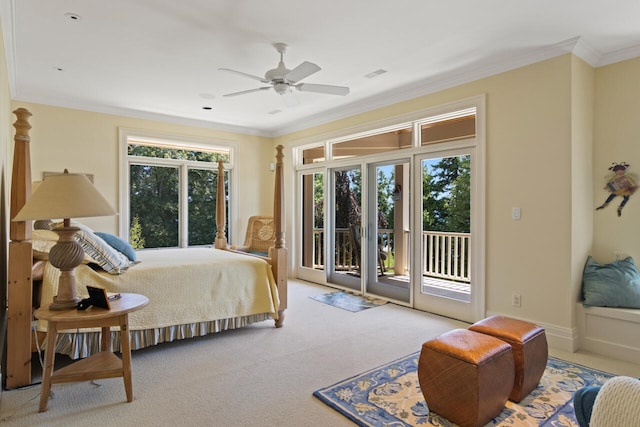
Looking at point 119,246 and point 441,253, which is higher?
point 119,246

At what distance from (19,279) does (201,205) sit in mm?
3924

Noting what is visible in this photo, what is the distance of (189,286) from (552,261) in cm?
324

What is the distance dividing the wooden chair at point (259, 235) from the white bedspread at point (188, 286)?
6.55 feet

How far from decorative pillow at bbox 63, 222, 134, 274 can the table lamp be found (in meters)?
0.42

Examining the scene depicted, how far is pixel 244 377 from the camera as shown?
9.05 ft

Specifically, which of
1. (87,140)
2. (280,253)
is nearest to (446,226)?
(280,253)

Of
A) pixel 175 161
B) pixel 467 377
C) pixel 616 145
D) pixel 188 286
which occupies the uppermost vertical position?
pixel 175 161

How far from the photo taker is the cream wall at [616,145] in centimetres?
335

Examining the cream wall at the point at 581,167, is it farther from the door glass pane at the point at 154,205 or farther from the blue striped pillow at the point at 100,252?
the door glass pane at the point at 154,205

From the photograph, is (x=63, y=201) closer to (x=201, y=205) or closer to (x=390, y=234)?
(x=390, y=234)

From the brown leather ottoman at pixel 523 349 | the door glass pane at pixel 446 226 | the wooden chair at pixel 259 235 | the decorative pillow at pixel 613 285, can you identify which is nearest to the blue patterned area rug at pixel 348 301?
the door glass pane at pixel 446 226

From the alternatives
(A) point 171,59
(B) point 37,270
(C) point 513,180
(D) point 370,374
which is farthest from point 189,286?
(C) point 513,180

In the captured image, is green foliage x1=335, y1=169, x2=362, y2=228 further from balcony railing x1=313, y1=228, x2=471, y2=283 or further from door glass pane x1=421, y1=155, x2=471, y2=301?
door glass pane x1=421, y1=155, x2=471, y2=301

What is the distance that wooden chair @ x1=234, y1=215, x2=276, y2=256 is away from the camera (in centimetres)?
607
